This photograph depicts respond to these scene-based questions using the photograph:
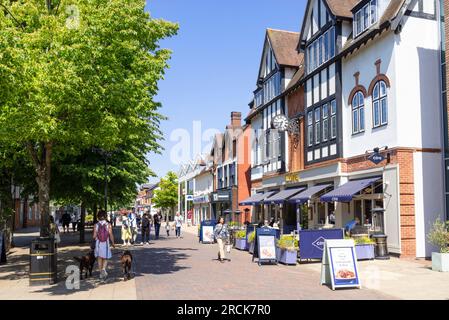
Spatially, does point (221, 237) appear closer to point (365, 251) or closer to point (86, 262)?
point (365, 251)

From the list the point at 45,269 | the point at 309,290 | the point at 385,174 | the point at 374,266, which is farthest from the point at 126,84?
the point at 385,174

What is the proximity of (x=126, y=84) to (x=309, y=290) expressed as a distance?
6.69 m

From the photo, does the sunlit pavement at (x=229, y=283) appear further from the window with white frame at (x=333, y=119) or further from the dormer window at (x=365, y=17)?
the dormer window at (x=365, y=17)

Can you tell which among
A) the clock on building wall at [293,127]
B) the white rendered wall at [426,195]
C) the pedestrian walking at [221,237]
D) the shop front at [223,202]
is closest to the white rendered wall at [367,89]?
the white rendered wall at [426,195]

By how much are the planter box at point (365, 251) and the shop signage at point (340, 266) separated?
544 centimetres

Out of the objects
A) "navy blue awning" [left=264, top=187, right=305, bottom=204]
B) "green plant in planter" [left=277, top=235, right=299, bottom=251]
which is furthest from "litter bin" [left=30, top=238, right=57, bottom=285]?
"navy blue awning" [left=264, top=187, right=305, bottom=204]

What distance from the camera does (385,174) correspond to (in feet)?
60.3

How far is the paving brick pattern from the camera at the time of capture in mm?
10336

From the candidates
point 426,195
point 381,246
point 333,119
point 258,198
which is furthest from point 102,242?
point 258,198

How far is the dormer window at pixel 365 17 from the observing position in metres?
19.8

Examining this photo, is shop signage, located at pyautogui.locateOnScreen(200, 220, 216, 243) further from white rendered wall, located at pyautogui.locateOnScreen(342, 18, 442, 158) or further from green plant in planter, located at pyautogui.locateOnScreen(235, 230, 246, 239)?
white rendered wall, located at pyautogui.locateOnScreen(342, 18, 442, 158)

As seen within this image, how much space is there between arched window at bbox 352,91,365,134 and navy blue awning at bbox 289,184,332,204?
332 centimetres

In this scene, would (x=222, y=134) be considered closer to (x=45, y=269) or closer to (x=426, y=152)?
(x=426, y=152)

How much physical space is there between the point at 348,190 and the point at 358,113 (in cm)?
351
